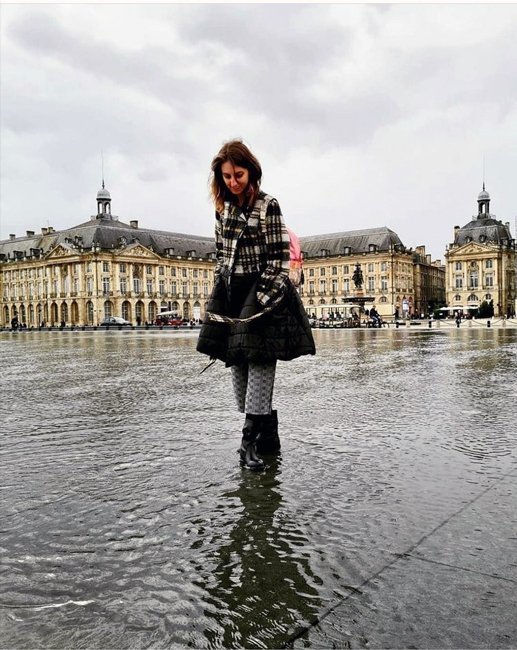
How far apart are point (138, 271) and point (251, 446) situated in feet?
263

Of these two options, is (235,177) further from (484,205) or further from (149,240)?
(484,205)

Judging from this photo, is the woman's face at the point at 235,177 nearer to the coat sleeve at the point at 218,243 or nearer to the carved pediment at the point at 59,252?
the coat sleeve at the point at 218,243

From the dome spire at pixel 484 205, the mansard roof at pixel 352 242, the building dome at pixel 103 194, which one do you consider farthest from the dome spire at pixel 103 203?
the dome spire at pixel 484 205

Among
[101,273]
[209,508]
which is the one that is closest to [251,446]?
[209,508]

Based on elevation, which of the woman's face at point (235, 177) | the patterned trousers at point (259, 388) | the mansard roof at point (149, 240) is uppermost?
the mansard roof at point (149, 240)

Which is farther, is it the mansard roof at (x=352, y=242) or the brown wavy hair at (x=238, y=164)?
the mansard roof at (x=352, y=242)

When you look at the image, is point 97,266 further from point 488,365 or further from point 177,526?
point 177,526

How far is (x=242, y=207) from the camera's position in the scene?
315 centimetres

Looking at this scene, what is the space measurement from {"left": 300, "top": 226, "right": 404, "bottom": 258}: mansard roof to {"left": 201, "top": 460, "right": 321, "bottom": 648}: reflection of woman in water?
3312 inches

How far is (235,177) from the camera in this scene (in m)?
3.08

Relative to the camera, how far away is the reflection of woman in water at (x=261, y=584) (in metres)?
1.39

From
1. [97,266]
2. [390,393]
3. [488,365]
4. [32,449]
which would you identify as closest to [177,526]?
[32,449]

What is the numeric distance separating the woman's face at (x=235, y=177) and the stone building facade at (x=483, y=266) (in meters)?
81.1

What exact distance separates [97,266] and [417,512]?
257ft
